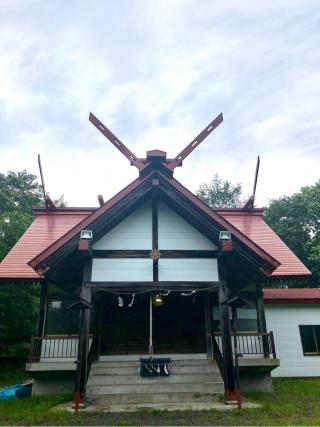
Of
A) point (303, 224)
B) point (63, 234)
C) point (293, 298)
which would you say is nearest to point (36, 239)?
point (63, 234)

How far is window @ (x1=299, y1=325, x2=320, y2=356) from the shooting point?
12.6m

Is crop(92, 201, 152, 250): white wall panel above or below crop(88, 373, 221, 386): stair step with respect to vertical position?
above

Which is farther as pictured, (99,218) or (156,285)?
(99,218)

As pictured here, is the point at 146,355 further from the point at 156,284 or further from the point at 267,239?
the point at 267,239

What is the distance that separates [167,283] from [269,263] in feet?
8.32

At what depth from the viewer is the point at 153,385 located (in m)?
8.11

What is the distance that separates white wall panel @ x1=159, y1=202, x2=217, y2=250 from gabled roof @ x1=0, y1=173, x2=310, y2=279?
72 cm

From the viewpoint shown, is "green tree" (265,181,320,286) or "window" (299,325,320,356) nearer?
"window" (299,325,320,356)

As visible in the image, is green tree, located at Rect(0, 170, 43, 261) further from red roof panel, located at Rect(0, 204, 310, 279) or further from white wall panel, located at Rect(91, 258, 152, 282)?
white wall panel, located at Rect(91, 258, 152, 282)

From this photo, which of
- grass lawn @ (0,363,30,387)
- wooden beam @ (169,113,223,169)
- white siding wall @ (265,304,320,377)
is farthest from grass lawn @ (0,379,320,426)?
wooden beam @ (169,113,223,169)

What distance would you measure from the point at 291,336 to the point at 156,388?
22.5 feet

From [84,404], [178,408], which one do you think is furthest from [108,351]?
[178,408]

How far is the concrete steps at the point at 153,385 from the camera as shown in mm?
7578

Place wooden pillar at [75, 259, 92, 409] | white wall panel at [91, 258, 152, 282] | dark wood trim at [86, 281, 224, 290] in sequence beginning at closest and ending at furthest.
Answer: wooden pillar at [75, 259, 92, 409], dark wood trim at [86, 281, 224, 290], white wall panel at [91, 258, 152, 282]
